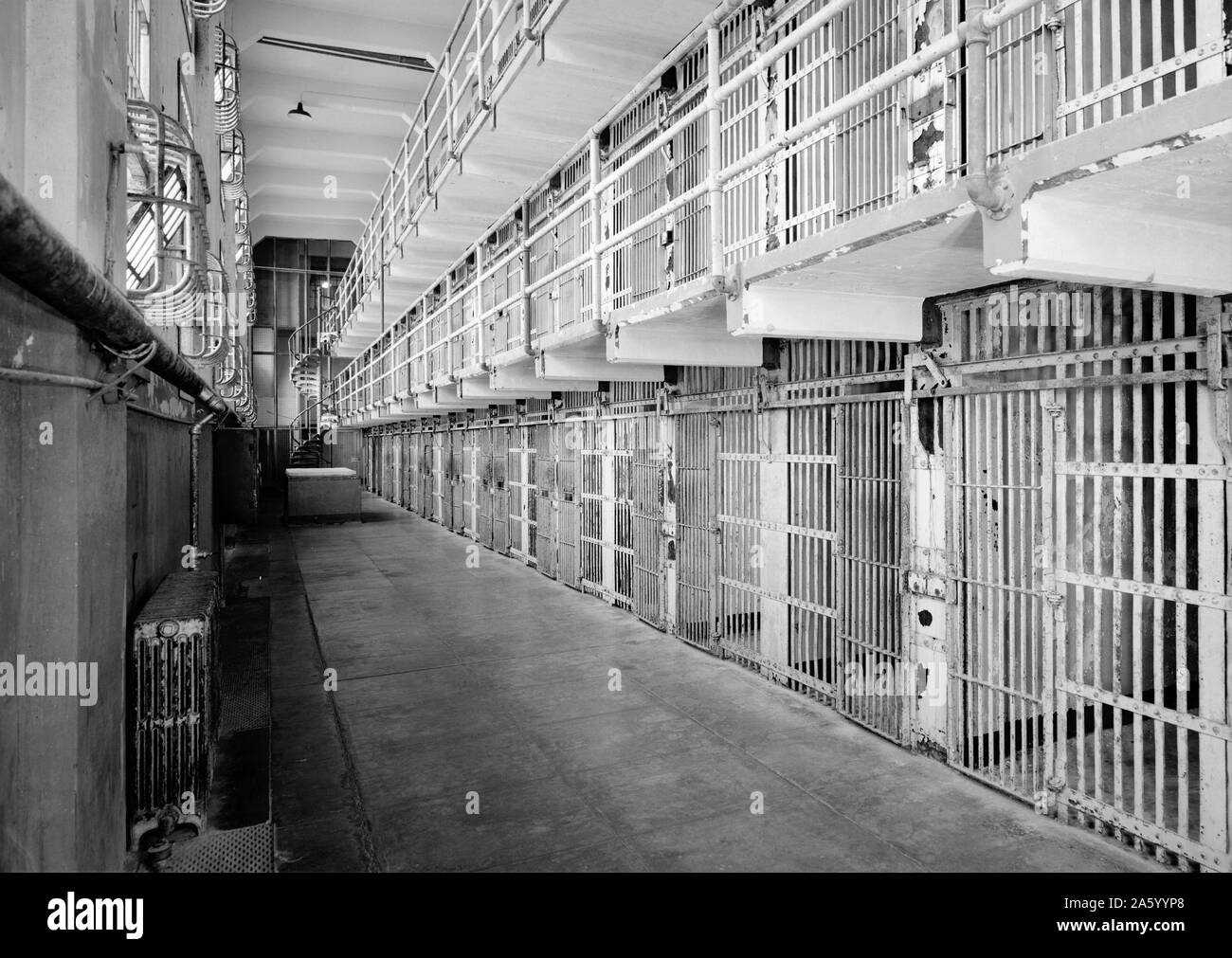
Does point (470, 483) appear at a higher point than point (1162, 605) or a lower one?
higher

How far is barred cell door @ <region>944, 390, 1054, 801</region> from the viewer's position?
14.5 feet

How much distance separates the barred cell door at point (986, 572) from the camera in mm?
4418

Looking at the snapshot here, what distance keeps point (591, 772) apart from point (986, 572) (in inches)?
109

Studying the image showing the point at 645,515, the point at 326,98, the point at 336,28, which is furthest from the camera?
the point at 326,98

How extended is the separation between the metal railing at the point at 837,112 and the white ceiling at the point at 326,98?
6.93 m

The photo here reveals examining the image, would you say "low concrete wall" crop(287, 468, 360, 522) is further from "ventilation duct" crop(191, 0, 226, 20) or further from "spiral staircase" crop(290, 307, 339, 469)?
"ventilation duct" crop(191, 0, 226, 20)

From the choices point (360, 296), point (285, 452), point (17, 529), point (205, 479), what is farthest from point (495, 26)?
point (285, 452)

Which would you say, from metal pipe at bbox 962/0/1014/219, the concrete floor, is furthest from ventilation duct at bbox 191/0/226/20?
metal pipe at bbox 962/0/1014/219

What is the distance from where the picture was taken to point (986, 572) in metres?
4.64

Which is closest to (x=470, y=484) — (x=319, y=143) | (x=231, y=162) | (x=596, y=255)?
(x=231, y=162)

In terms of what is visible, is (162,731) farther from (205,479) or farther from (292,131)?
(292,131)

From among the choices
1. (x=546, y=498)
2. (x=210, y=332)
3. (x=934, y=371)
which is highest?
(x=210, y=332)

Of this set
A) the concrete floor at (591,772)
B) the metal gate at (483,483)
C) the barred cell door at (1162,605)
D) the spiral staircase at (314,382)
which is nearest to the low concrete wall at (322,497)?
the metal gate at (483,483)

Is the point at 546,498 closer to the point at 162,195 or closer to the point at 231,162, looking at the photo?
the point at 231,162
